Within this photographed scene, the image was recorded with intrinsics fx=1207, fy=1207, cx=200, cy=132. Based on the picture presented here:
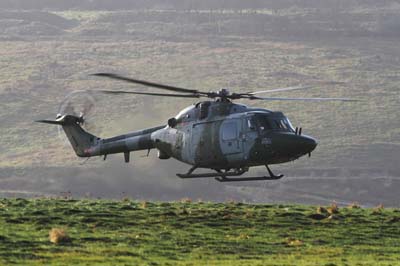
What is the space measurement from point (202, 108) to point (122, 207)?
444 cm

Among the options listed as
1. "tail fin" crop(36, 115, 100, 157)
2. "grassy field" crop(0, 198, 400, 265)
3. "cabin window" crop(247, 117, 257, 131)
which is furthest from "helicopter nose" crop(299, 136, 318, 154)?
A: "tail fin" crop(36, 115, 100, 157)

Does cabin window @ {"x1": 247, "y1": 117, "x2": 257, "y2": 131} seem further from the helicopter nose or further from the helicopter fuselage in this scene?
the helicopter nose

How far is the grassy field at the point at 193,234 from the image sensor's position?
3039 centimetres

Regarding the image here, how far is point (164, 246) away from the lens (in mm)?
32438

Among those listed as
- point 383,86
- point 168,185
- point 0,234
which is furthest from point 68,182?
point 0,234

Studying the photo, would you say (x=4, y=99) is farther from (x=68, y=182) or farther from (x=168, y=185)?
(x=168, y=185)

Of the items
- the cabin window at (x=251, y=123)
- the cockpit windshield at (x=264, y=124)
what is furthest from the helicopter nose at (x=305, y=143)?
the cabin window at (x=251, y=123)

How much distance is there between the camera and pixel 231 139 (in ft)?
133

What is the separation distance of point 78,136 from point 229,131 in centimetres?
905

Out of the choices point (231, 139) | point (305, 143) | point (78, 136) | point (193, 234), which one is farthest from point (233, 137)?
point (78, 136)

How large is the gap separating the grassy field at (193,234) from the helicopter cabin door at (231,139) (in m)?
2.02

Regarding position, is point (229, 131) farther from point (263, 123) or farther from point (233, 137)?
point (263, 123)

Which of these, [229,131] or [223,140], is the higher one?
[229,131]

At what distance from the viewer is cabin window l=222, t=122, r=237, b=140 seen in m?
40.4
